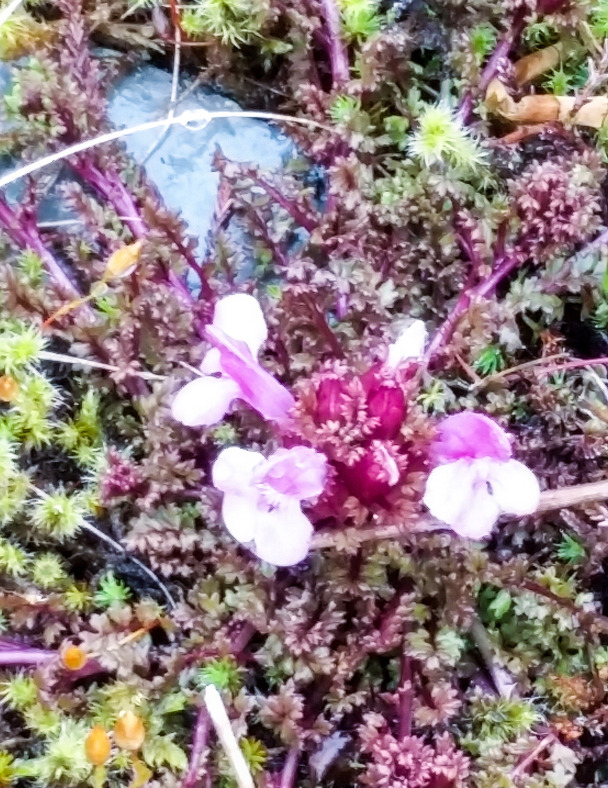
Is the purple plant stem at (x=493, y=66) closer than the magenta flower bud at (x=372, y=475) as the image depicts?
No

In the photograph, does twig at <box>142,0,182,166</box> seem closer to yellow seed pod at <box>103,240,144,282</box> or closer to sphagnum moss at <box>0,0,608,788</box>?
sphagnum moss at <box>0,0,608,788</box>

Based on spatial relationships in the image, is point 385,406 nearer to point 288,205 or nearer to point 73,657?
point 288,205

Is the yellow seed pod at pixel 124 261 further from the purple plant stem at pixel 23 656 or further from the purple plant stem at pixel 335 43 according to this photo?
the purple plant stem at pixel 23 656

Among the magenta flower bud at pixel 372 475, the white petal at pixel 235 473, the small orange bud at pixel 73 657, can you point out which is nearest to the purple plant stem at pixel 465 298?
the magenta flower bud at pixel 372 475

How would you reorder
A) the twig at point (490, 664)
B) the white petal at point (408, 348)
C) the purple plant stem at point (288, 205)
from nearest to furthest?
the white petal at point (408, 348), the twig at point (490, 664), the purple plant stem at point (288, 205)

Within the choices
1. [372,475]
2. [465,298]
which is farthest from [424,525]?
[465,298]

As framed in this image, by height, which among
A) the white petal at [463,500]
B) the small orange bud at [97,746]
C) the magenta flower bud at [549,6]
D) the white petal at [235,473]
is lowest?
the small orange bud at [97,746]
